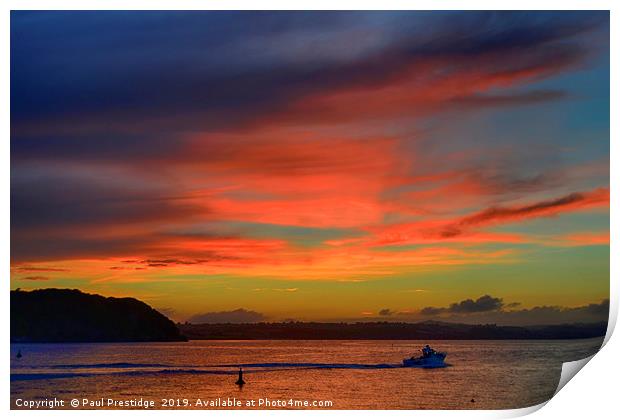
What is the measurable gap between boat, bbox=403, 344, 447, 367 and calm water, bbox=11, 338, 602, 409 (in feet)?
0.25

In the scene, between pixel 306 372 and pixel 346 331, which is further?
pixel 306 372

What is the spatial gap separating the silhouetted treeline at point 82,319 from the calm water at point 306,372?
0.13m

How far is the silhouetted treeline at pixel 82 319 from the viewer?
705cm

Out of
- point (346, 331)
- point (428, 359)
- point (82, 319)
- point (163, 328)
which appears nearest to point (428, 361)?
point (428, 359)

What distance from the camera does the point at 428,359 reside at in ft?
27.5

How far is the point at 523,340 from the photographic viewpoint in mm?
7590

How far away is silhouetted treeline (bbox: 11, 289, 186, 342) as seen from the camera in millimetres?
7052

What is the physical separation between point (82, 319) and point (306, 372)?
7.31 feet

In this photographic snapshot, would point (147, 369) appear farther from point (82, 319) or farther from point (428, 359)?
point (428, 359)

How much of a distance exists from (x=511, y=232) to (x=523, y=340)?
3.50 feet

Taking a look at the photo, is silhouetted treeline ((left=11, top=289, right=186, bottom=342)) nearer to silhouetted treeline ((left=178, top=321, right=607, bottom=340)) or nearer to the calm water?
the calm water

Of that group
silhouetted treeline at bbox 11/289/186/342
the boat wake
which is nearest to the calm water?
the boat wake

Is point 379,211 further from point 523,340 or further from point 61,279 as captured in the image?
point 61,279

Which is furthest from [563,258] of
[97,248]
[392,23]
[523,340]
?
[97,248]
